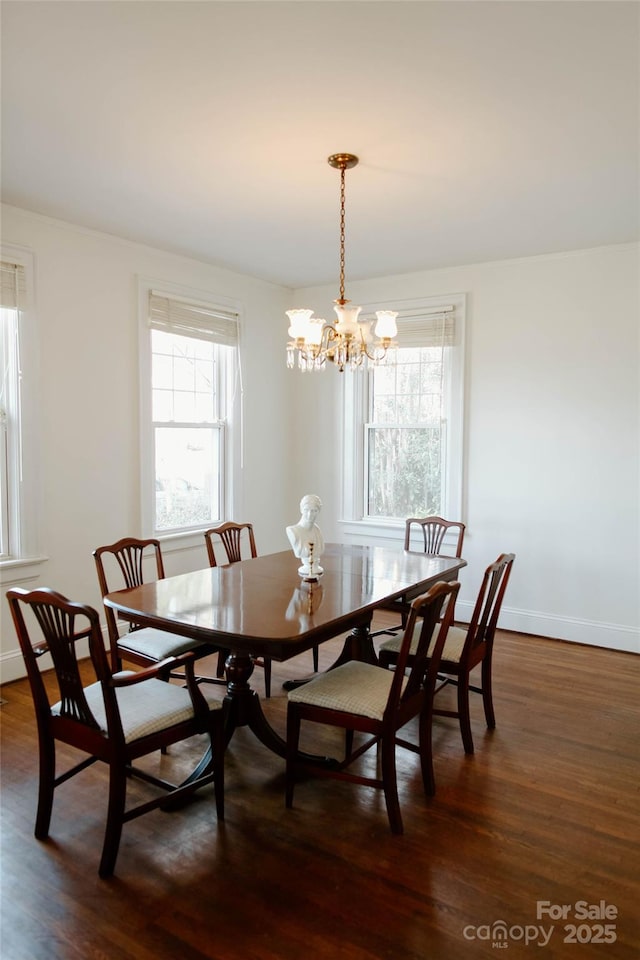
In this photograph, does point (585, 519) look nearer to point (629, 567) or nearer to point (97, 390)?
point (629, 567)

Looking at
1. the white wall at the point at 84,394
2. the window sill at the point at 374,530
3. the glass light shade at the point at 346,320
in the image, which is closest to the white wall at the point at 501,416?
the white wall at the point at 84,394

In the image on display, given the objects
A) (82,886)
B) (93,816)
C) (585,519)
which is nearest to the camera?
(82,886)

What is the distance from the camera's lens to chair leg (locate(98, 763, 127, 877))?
2002mm

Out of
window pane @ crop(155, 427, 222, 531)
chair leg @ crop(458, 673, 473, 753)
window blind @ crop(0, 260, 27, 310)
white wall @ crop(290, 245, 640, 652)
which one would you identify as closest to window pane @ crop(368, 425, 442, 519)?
white wall @ crop(290, 245, 640, 652)

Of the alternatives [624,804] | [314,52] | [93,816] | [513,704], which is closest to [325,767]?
[93,816]

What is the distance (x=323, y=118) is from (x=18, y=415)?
7.67ft

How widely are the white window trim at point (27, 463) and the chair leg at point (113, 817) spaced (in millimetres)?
1970

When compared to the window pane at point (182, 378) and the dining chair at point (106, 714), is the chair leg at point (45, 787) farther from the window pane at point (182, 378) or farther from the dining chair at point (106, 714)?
the window pane at point (182, 378)

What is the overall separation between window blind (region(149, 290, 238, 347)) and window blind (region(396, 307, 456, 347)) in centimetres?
135

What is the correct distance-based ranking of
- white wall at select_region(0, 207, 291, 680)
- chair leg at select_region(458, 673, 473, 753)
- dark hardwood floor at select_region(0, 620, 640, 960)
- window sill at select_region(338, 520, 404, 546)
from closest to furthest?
dark hardwood floor at select_region(0, 620, 640, 960) → chair leg at select_region(458, 673, 473, 753) → white wall at select_region(0, 207, 291, 680) → window sill at select_region(338, 520, 404, 546)

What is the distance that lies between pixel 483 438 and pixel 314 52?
3.16 m

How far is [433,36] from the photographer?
6.50 feet

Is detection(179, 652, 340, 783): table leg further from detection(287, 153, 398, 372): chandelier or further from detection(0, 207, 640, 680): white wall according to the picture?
detection(0, 207, 640, 680): white wall

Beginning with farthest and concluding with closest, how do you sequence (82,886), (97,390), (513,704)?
(97,390)
(513,704)
(82,886)
